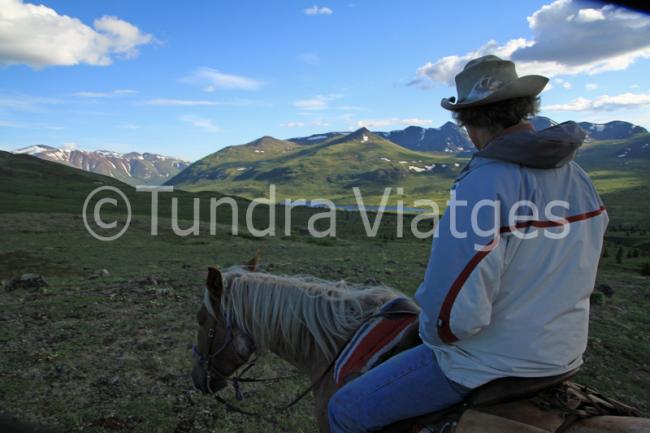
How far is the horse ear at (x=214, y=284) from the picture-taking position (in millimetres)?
3941

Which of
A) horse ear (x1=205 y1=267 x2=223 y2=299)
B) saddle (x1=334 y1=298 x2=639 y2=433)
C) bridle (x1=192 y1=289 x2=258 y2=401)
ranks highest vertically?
horse ear (x1=205 y1=267 x2=223 y2=299)

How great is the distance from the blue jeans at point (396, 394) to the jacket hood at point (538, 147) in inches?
46.5

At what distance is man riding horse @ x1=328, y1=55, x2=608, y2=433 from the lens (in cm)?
215

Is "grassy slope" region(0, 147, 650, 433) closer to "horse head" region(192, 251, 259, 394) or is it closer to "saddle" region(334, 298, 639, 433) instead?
"horse head" region(192, 251, 259, 394)

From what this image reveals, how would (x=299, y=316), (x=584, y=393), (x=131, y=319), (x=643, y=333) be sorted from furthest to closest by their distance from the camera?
(x=643, y=333)
(x=131, y=319)
(x=299, y=316)
(x=584, y=393)

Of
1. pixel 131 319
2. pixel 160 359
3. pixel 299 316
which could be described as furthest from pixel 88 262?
pixel 299 316

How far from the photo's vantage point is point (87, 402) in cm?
630

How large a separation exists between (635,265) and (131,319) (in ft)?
90.1

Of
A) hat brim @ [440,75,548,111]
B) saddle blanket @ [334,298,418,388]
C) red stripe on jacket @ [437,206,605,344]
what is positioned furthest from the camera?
saddle blanket @ [334,298,418,388]

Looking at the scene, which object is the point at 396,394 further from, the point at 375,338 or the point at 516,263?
the point at 516,263

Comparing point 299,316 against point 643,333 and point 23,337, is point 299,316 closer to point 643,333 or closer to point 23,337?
point 23,337

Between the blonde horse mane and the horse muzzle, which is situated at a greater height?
the blonde horse mane

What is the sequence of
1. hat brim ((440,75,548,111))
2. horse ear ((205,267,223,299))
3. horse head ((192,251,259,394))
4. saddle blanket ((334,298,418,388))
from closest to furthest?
hat brim ((440,75,548,111))
saddle blanket ((334,298,418,388))
horse ear ((205,267,223,299))
horse head ((192,251,259,394))

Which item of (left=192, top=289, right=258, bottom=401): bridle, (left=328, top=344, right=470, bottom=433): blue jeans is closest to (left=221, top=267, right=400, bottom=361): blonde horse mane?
(left=192, top=289, right=258, bottom=401): bridle
